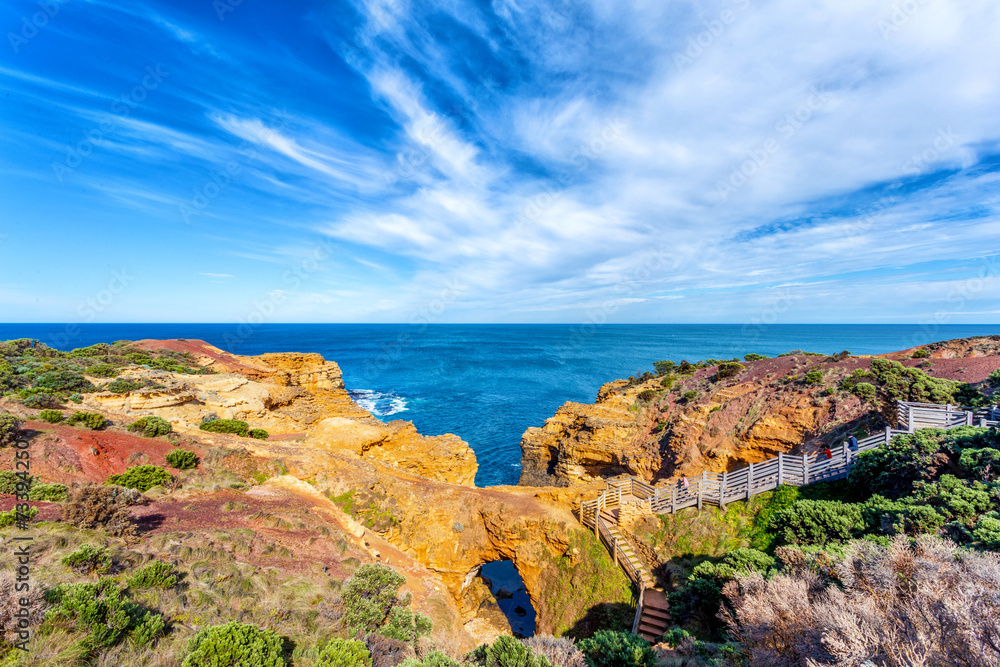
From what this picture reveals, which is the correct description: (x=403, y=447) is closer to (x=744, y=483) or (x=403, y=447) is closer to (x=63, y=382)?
(x=63, y=382)

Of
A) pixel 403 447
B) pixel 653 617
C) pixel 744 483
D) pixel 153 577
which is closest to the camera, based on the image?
pixel 153 577

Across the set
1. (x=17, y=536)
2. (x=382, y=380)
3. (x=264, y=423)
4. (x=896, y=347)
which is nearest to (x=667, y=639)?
(x=17, y=536)

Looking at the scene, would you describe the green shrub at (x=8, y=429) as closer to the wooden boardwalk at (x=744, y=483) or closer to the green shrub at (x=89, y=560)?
the green shrub at (x=89, y=560)

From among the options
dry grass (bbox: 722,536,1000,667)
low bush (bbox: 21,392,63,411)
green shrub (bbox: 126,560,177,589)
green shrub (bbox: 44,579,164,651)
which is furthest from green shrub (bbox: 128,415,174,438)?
dry grass (bbox: 722,536,1000,667)

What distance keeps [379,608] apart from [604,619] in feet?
35.8

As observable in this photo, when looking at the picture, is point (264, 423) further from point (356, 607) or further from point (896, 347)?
point (896, 347)

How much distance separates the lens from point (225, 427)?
65.9 feet

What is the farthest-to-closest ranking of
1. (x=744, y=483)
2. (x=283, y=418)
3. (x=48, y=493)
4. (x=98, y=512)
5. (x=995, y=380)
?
(x=283, y=418) < (x=744, y=483) < (x=995, y=380) < (x=48, y=493) < (x=98, y=512)

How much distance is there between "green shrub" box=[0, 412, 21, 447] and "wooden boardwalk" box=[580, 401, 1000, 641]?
840 inches

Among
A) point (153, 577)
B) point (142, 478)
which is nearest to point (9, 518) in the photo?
point (153, 577)

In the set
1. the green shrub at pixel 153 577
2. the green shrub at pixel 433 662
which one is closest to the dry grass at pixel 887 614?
the green shrub at pixel 433 662

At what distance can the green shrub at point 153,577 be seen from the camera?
6594 millimetres

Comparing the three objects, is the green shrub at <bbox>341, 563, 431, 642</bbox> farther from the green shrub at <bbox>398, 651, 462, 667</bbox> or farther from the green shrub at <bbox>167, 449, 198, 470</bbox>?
the green shrub at <bbox>167, 449, 198, 470</bbox>

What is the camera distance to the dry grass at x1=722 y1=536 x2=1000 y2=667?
12.2 ft
